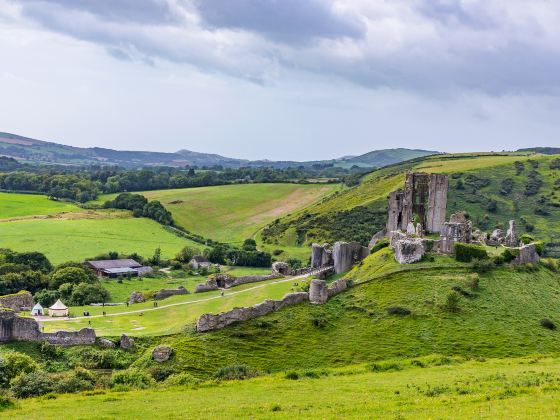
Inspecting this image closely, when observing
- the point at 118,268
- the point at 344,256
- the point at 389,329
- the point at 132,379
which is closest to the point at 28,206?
the point at 118,268

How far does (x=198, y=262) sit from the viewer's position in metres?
133

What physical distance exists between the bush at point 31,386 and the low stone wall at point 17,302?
1283 inches

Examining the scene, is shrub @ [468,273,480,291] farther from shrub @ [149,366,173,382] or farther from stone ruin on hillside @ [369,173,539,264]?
shrub @ [149,366,173,382]

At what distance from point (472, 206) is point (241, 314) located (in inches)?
4258

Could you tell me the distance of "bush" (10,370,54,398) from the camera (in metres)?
34.0

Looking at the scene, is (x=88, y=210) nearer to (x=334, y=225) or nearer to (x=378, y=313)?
(x=334, y=225)

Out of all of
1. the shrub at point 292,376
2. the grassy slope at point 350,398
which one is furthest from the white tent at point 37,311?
the shrub at point 292,376

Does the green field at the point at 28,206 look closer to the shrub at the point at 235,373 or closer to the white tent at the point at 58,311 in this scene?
the white tent at the point at 58,311

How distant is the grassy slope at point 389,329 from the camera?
43906 millimetres

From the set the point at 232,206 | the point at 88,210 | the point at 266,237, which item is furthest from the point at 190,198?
the point at 266,237

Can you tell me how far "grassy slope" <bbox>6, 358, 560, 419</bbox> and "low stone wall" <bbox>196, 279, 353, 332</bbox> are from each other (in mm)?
8560

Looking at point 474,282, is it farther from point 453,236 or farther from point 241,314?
point 241,314

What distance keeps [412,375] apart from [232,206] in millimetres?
157861

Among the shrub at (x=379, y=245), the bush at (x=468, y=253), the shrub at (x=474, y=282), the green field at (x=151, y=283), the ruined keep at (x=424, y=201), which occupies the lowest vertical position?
the green field at (x=151, y=283)
